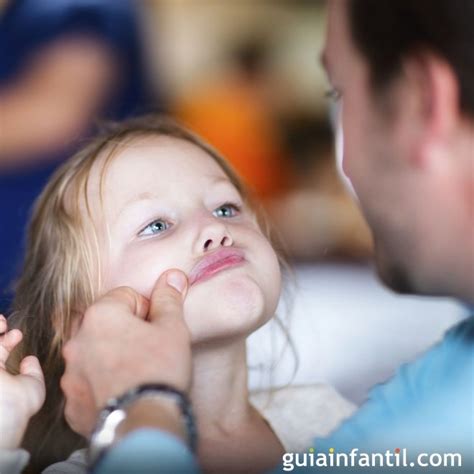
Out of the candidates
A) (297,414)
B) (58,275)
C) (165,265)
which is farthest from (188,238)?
(297,414)

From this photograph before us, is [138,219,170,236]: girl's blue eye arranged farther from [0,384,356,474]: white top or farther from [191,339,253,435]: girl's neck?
[0,384,356,474]: white top

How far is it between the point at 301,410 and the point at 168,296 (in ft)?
0.96

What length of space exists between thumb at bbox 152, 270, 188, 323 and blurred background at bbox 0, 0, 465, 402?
0.30m

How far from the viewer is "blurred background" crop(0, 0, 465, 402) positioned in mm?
974

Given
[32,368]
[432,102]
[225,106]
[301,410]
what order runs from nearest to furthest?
[432,102] < [32,368] < [301,410] < [225,106]

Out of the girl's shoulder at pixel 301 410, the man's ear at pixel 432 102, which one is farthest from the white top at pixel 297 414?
the man's ear at pixel 432 102

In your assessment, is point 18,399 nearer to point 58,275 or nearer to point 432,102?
point 58,275

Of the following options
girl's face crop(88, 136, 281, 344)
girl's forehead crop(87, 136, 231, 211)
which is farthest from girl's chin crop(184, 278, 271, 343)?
girl's forehead crop(87, 136, 231, 211)

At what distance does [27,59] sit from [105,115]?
11 cm

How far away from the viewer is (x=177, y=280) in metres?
0.67

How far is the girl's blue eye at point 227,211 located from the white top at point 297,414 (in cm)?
21

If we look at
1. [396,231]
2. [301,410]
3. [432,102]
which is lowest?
[301,410]

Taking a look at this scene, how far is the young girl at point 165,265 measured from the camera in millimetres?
686

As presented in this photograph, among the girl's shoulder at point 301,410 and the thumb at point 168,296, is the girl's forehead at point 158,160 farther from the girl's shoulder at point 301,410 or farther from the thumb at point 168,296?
the girl's shoulder at point 301,410
